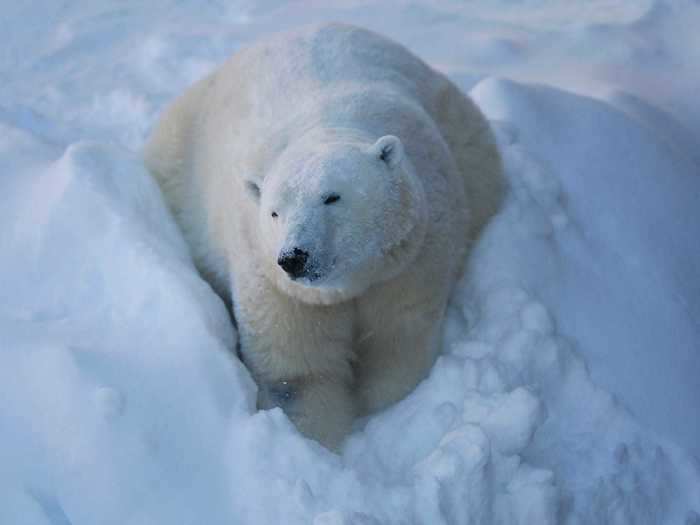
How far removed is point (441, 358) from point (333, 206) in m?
0.86

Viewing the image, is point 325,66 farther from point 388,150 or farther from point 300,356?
point 300,356

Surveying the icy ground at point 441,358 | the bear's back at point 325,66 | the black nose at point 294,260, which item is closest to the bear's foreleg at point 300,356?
the icy ground at point 441,358

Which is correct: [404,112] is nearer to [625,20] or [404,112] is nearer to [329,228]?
[329,228]

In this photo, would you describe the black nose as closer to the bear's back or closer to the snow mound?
the snow mound

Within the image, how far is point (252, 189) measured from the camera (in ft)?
9.61

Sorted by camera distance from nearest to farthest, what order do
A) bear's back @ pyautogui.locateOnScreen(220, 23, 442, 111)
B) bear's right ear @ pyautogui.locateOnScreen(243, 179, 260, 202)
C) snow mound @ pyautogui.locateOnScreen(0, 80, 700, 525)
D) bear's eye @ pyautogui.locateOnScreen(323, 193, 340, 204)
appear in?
snow mound @ pyautogui.locateOnScreen(0, 80, 700, 525), bear's eye @ pyautogui.locateOnScreen(323, 193, 340, 204), bear's right ear @ pyautogui.locateOnScreen(243, 179, 260, 202), bear's back @ pyautogui.locateOnScreen(220, 23, 442, 111)

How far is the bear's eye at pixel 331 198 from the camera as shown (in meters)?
2.64

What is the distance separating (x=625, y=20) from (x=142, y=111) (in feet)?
10.1

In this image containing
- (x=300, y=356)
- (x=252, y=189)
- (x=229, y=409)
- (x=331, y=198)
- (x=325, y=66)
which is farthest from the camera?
(x=325, y=66)

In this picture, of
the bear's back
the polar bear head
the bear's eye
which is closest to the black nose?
the polar bear head

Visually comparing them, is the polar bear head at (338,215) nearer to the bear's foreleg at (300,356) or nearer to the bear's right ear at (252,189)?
the bear's right ear at (252,189)

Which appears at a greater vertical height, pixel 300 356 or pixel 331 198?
pixel 331 198

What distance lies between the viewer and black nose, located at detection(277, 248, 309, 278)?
2527 mm

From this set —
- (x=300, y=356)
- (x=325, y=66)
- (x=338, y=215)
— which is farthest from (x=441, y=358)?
(x=325, y=66)
